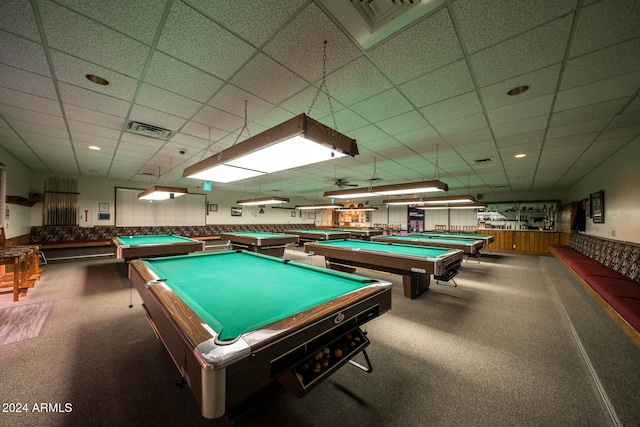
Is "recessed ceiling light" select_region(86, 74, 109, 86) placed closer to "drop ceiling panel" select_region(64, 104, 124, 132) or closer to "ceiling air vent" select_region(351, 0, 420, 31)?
"drop ceiling panel" select_region(64, 104, 124, 132)

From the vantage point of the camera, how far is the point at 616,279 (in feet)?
10.3

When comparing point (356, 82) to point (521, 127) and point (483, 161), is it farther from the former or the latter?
point (483, 161)

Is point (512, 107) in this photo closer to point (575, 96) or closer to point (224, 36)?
point (575, 96)

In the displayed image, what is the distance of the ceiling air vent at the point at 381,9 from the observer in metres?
1.43

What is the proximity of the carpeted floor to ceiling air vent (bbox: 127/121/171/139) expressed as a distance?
8.51ft

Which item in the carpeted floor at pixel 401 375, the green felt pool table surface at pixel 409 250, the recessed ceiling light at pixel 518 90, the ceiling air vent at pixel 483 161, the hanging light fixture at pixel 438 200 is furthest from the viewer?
the hanging light fixture at pixel 438 200

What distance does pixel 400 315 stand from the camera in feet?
10.4

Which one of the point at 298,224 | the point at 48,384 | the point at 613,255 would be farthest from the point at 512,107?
the point at 298,224

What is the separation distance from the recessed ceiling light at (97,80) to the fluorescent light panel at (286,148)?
1.11 m

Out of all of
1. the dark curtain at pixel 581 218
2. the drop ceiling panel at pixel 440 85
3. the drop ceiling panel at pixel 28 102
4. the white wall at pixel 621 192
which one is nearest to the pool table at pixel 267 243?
the drop ceiling panel at pixel 28 102

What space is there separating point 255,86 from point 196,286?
1.97 meters

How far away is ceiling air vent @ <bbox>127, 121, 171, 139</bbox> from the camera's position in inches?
131

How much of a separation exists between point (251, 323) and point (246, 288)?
0.67m

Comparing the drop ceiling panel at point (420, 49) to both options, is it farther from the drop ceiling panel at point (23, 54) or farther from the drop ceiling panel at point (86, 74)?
the drop ceiling panel at point (23, 54)
